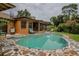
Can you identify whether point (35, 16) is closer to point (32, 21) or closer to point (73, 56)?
point (32, 21)

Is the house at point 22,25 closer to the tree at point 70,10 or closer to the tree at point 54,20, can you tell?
the tree at point 54,20

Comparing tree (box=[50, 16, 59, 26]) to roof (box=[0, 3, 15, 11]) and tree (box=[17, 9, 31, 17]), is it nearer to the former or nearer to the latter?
tree (box=[17, 9, 31, 17])

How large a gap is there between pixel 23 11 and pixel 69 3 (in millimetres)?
853

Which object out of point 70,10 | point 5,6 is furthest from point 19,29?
point 70,10

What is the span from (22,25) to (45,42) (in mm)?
547

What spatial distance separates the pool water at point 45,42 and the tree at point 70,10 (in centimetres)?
45

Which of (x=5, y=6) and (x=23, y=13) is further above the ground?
(x=5, y=6)

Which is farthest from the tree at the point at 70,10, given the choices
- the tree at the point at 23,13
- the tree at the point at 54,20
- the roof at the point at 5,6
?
the roof at the point at 5,6

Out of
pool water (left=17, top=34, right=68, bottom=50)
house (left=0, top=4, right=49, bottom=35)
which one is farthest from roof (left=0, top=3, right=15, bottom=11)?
pool water (left=17, top=34, right=68, bottom=50)

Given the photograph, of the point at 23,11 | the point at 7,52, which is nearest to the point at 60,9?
the point at 23,11

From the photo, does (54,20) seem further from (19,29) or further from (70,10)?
(19,29)

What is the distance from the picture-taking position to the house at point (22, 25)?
3.46 meters

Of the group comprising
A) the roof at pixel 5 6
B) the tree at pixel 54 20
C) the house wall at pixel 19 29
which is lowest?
the house wall at pixel 19 29

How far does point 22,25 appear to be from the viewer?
3.56 metres
